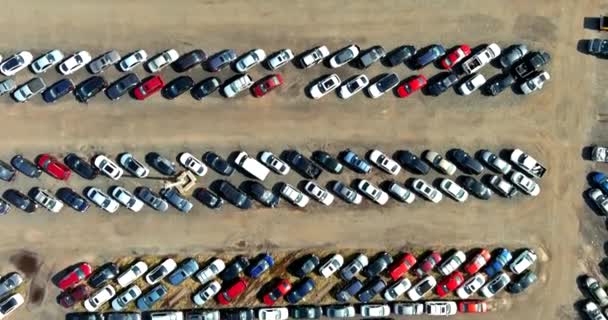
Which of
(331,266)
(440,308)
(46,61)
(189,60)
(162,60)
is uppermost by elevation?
(46,61)

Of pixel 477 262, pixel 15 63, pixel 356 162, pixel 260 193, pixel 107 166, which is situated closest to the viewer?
pixel 15 63

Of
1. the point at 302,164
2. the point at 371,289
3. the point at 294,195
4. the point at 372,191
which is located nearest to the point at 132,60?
the point at 302,164

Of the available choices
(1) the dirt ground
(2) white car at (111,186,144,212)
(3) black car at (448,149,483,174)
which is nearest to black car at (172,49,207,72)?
(1) the dirt ground

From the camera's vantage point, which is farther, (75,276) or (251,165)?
(251,165)

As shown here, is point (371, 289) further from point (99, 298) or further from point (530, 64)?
point (530, 64)

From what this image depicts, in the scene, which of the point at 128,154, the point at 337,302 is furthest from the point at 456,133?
the point at 128,154

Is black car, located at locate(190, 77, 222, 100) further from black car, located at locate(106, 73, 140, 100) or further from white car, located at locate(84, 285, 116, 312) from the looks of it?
white car, located at locate(84, 285, 116, 312)
